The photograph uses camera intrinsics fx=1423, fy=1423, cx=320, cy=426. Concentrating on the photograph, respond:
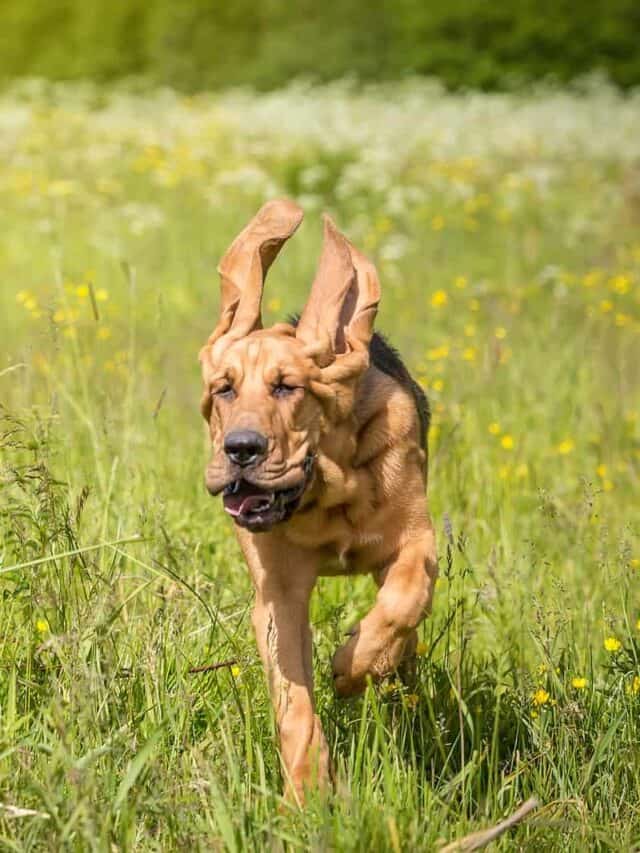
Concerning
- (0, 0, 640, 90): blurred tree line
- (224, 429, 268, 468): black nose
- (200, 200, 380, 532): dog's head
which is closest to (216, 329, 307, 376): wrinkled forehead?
(200, 200, 380, 532): dog's head

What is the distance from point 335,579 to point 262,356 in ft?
5.55

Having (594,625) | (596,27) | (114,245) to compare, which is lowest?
(594,625)

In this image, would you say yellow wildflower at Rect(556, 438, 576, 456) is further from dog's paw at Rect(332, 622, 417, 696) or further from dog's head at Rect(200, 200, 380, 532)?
dog's paw at Rect(332, 622, 417, 696)

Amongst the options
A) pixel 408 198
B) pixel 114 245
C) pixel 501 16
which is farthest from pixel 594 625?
pixel 501 16

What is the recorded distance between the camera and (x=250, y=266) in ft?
13.0

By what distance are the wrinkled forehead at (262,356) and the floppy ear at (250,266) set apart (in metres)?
0.15

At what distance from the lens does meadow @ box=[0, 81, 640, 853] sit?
3.38 meters

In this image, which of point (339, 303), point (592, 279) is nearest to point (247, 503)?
point (339, 303)

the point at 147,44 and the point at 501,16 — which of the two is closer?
the point at 501,16

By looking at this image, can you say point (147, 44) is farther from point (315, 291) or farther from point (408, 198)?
point (315, 291)

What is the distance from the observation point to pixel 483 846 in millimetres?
3309

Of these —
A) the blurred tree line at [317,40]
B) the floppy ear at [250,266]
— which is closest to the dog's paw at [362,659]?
the floppy ear at [250,266]

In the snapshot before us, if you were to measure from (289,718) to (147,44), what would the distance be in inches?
1325

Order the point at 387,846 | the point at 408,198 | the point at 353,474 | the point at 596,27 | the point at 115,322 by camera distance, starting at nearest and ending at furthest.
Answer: the point at 387,846 < the point at 353,474 < the point at 115,322 < the point at 408,198 < the point at 596,27
